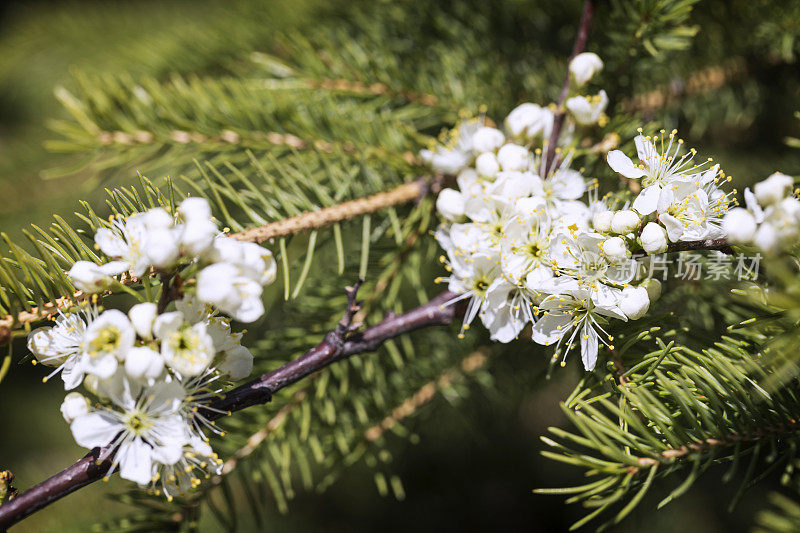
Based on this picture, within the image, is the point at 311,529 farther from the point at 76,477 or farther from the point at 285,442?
the point at 76,477

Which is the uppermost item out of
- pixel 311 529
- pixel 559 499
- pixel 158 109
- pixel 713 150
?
pixel 158 109

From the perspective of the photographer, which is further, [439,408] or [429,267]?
[429,267]

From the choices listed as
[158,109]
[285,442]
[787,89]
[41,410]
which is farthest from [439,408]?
[41,410]

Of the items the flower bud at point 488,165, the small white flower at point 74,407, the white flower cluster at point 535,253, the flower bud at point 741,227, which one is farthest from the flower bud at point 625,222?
the small white flower at point 74,407

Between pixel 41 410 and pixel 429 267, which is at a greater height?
pixel 429 267

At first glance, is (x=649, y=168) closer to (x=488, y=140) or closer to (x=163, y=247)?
(x=488, y=140)

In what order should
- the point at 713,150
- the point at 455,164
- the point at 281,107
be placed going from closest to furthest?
the point at 455,164 < the point at 281,107 < the point at 713,150

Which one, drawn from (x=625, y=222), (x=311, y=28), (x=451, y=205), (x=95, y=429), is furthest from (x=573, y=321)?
(x=311, y=28)
